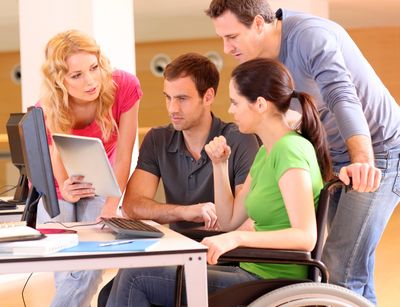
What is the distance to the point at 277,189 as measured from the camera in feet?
8.09

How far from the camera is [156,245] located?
7.32ft

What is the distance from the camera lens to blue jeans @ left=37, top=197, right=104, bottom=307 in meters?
3.08

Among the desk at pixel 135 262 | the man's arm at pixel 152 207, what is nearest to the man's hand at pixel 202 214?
the man's arm at pixel 152 207

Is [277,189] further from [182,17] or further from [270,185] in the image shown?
[182,17]

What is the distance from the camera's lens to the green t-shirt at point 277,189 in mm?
2410

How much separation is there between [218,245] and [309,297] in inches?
11.1

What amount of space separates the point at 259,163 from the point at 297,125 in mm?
166

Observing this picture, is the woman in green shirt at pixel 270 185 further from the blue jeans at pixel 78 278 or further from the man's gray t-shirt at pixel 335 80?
the blue jeans at pixel 78 278

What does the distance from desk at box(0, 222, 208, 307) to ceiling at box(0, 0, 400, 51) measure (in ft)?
23.7

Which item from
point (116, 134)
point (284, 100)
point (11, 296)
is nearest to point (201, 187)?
point (116, 134)

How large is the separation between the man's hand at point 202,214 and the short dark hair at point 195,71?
0.45 meters

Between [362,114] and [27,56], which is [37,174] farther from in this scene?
[27,56]

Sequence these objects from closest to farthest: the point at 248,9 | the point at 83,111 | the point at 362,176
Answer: the point at 362,176
the point at 248,9
the point at 83,111

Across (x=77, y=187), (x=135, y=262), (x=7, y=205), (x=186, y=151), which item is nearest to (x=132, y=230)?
(x=135, y=262)
